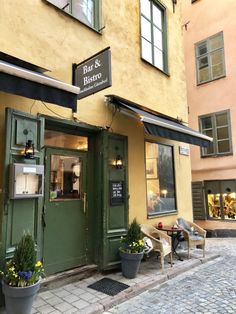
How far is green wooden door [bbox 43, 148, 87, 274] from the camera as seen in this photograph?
4.88 meters

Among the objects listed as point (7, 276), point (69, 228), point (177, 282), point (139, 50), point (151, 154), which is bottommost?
point (177, 282)

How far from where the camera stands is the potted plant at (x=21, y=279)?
3412 millimetres

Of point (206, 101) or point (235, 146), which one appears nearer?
point (235, 146)

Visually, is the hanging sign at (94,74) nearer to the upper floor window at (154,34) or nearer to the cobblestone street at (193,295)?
the upper floor window at (154,34)

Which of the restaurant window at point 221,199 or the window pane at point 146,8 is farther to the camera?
the restaurant window at point 221,199

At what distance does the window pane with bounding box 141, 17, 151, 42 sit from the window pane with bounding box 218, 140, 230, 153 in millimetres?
6595

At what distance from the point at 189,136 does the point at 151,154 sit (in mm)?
1078

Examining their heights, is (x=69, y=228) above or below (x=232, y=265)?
above

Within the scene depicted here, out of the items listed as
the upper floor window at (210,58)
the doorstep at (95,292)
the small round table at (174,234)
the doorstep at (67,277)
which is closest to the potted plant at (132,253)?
the doorstep at (95,292)

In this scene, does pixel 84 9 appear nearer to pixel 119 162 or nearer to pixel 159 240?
pixel 119 162

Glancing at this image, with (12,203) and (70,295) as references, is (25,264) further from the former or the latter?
(70,295)

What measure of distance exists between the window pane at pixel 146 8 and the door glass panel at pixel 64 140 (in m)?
4.27

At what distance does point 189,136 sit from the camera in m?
6.55

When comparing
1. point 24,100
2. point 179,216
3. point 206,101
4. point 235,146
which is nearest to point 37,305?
point 24,100
